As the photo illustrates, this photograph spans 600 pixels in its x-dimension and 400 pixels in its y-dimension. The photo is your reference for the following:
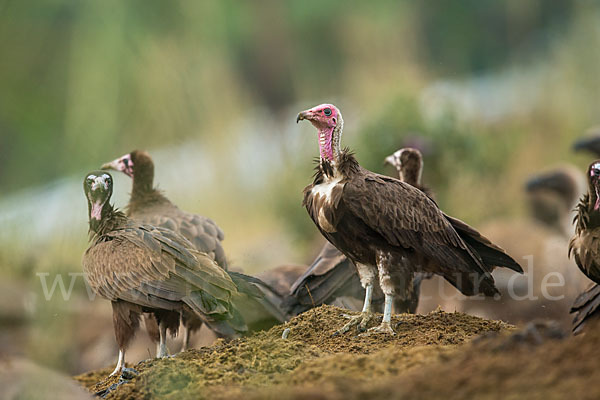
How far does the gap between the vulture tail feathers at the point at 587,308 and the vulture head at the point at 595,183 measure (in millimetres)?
608

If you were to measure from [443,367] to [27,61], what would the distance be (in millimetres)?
2130

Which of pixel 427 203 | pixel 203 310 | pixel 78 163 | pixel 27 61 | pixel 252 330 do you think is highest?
pixel 27 61

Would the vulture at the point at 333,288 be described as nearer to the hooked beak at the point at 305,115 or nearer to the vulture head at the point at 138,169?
the hooked beak at the point at 305,115

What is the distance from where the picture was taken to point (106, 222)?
5.67m

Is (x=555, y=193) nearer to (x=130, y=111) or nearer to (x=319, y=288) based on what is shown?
(x=319, y=288)

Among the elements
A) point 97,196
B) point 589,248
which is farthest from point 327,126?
point 589,248

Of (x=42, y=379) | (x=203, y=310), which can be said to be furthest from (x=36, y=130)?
(x=203, y=310)

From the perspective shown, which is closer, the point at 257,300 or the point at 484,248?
the point at 484,248

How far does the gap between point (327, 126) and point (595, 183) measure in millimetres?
1959

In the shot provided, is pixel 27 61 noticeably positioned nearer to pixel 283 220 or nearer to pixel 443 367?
pixel 443 367

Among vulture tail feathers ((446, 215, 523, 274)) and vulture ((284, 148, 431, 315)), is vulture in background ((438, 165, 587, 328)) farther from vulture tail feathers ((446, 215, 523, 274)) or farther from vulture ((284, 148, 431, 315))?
vulture tail feathers ((446, 215, 523, 274))

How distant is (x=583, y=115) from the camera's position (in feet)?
49.5

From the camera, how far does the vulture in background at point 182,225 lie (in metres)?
5.95

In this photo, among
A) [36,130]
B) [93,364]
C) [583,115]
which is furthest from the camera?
[583,115]
